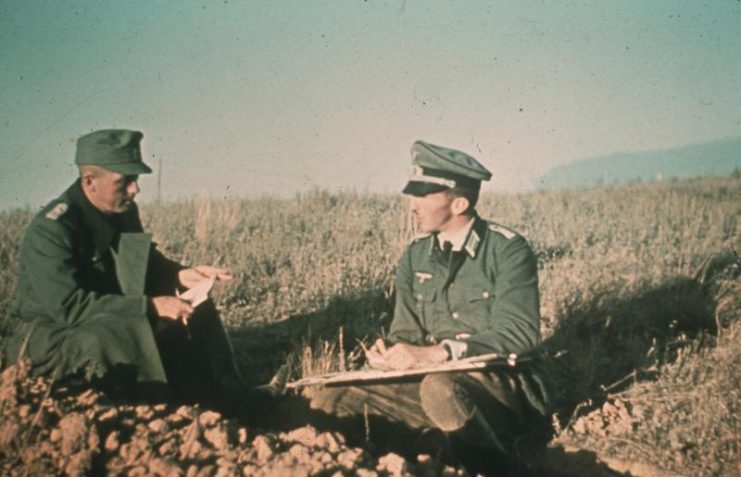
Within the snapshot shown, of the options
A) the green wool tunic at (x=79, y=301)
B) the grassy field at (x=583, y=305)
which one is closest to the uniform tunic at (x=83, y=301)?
the green wool tunic at (x=79, y=301)

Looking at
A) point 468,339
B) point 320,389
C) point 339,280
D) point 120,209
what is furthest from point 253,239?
point 468,339

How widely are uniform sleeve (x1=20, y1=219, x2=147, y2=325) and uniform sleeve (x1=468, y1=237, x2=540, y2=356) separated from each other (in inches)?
83.3

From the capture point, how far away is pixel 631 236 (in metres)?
9.49

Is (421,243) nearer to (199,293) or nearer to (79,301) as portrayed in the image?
(199,293)

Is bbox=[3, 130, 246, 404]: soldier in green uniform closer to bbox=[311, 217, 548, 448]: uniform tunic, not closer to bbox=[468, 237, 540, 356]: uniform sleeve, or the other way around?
bbox=[311, 217, 548, 448]: uniform tunic

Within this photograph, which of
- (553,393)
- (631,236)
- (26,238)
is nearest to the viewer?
(26,238)

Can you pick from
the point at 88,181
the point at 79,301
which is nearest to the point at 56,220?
the point at 88,181

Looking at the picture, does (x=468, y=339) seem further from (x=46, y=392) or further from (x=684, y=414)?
(x=46, y=392)

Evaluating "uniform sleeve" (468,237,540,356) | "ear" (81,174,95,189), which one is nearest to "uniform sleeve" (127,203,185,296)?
"ear" (81,174,95,189)

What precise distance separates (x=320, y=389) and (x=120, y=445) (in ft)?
4.93

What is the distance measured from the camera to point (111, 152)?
4086 mm

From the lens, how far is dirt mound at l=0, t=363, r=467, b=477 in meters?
2.57

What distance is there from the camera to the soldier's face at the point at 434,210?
3902 millimetres

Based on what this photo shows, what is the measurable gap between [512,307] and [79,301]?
8.66 feet
